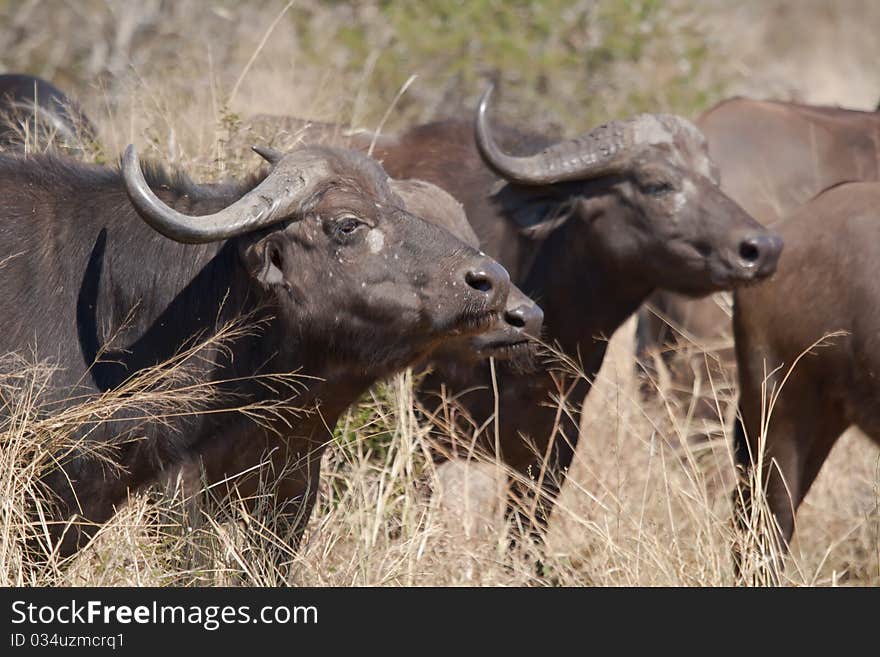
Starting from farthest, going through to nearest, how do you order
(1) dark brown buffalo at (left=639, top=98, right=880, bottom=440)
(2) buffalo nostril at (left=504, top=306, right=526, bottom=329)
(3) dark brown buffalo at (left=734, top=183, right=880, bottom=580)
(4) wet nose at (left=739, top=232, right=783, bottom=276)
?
1. (1) dark brown buffalo at (left=639, top=98, right=880, bottom=440)
2. (4) wet nose at (left=739, top=232, right=783, bottom=276)
3. (3) dark brown buffalo at (left=734, top=183, right=880, bottom=580)
4. (2) buffalo nostril at (left=504, top=306, right=526, bottom=329)

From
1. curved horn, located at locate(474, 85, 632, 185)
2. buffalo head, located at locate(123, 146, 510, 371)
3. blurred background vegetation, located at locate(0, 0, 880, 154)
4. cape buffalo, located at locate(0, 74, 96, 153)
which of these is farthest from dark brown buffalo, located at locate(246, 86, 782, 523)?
blurred background vegetation, located at locate(0, 0, 880, 154)

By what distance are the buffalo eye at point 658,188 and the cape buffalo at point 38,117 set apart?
2.51 m

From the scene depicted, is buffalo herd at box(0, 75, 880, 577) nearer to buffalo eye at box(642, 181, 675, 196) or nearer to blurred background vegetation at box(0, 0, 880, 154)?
buffalo eye at box(642, 181, 675, 196)

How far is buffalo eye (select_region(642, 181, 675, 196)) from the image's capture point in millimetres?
6227

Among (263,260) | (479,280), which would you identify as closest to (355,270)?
(263,260)

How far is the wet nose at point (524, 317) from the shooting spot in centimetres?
475

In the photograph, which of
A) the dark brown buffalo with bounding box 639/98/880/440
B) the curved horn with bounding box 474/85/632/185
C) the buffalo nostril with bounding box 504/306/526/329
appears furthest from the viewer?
the dark brown buffalo with bounding box 639/98/880/440

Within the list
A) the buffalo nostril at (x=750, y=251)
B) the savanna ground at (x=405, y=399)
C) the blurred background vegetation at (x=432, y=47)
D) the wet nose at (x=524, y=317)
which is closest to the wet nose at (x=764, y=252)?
→ the buffalo nostril at (x=750, y=251)

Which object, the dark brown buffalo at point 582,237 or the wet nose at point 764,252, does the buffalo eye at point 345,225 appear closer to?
the dark brown buffalo at point 582,237

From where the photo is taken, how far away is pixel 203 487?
15.5ft

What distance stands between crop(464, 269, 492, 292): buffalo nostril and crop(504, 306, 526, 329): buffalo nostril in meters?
0.21
